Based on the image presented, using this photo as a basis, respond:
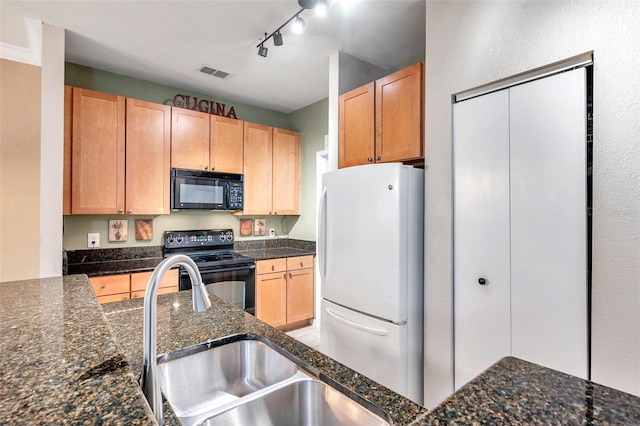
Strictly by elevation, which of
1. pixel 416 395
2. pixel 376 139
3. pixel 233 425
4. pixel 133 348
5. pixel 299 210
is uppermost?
pixel 376 139

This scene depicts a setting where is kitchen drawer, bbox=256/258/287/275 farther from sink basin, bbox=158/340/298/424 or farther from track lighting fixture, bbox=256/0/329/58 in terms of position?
sink basin, bbox=158/340/298/424

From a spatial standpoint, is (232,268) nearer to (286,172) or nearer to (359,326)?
(286,172)

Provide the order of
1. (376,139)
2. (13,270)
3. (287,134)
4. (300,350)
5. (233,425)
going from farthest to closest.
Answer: (287,134) → (376,139) → (13,270) → (300,350) → (233,425)

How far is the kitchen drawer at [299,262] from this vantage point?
359cm

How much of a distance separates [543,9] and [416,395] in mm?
2189

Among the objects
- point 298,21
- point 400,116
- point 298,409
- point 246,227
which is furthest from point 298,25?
point 246,227

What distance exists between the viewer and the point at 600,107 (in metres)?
1.37

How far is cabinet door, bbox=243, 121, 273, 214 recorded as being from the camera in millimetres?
3688

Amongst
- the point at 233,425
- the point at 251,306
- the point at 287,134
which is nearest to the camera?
the point at 233,425

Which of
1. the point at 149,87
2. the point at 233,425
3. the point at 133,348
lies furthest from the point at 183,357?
the point at 149,87

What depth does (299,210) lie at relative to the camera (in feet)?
13.7

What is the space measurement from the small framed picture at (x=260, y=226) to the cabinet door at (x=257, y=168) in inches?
12.7

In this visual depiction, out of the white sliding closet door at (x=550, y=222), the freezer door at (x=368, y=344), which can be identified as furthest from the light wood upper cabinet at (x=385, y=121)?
the freezer door at (x=368, y=344)

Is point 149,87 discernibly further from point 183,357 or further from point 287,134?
point 183,357
